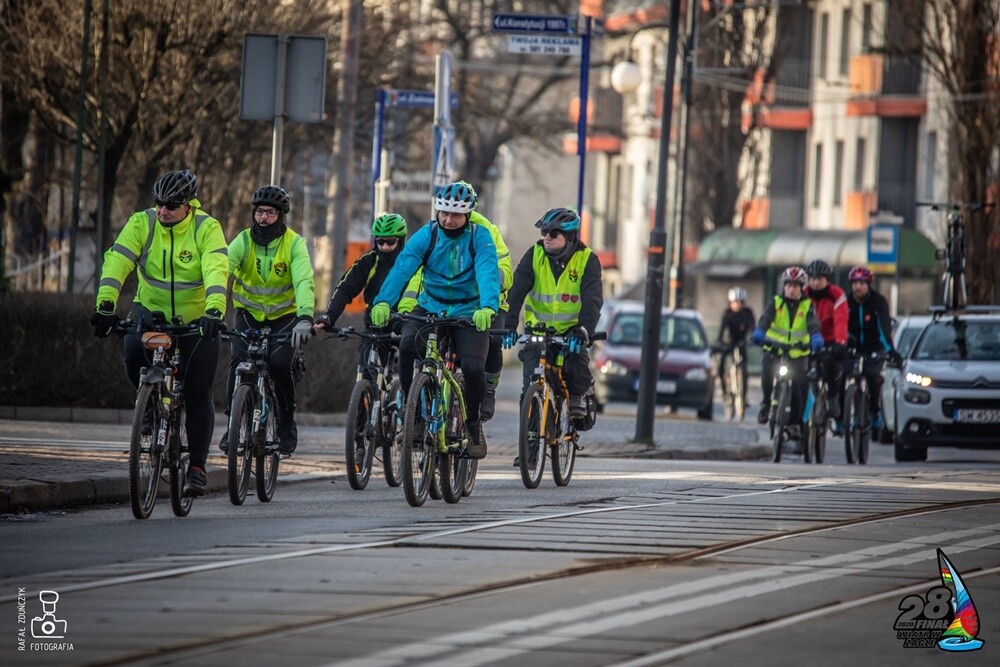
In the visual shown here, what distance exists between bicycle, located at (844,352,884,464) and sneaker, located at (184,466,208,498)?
10.5 m

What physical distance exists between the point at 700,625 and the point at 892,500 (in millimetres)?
5988

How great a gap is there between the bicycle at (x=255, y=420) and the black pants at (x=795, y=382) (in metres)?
8.26

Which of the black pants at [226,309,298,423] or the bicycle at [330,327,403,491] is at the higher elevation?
the black pants at [226,309,298,423]

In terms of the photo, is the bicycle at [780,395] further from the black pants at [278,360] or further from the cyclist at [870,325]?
the black pants at [278,360]

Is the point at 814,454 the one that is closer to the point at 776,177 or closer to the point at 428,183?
the point at 428,183

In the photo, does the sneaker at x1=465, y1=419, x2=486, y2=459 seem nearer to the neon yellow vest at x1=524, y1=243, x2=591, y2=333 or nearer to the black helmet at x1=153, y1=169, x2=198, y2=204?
the neon yellow vest at x1=524, y1=243, x2=591, y2=333

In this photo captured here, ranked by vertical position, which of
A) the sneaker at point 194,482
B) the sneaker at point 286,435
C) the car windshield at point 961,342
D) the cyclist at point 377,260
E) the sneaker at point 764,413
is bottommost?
the sneaker at point 194,482

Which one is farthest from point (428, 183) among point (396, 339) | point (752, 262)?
point (752, 262)

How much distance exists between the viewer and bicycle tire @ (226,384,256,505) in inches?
492

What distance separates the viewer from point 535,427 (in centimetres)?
1437

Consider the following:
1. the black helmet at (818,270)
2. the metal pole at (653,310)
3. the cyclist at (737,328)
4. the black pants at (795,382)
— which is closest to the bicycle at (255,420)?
the black pants at (795,382)

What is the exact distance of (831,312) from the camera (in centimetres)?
2138

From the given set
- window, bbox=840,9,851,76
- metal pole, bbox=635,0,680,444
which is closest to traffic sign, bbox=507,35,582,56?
metal pole, bbox=635,0,680,444
